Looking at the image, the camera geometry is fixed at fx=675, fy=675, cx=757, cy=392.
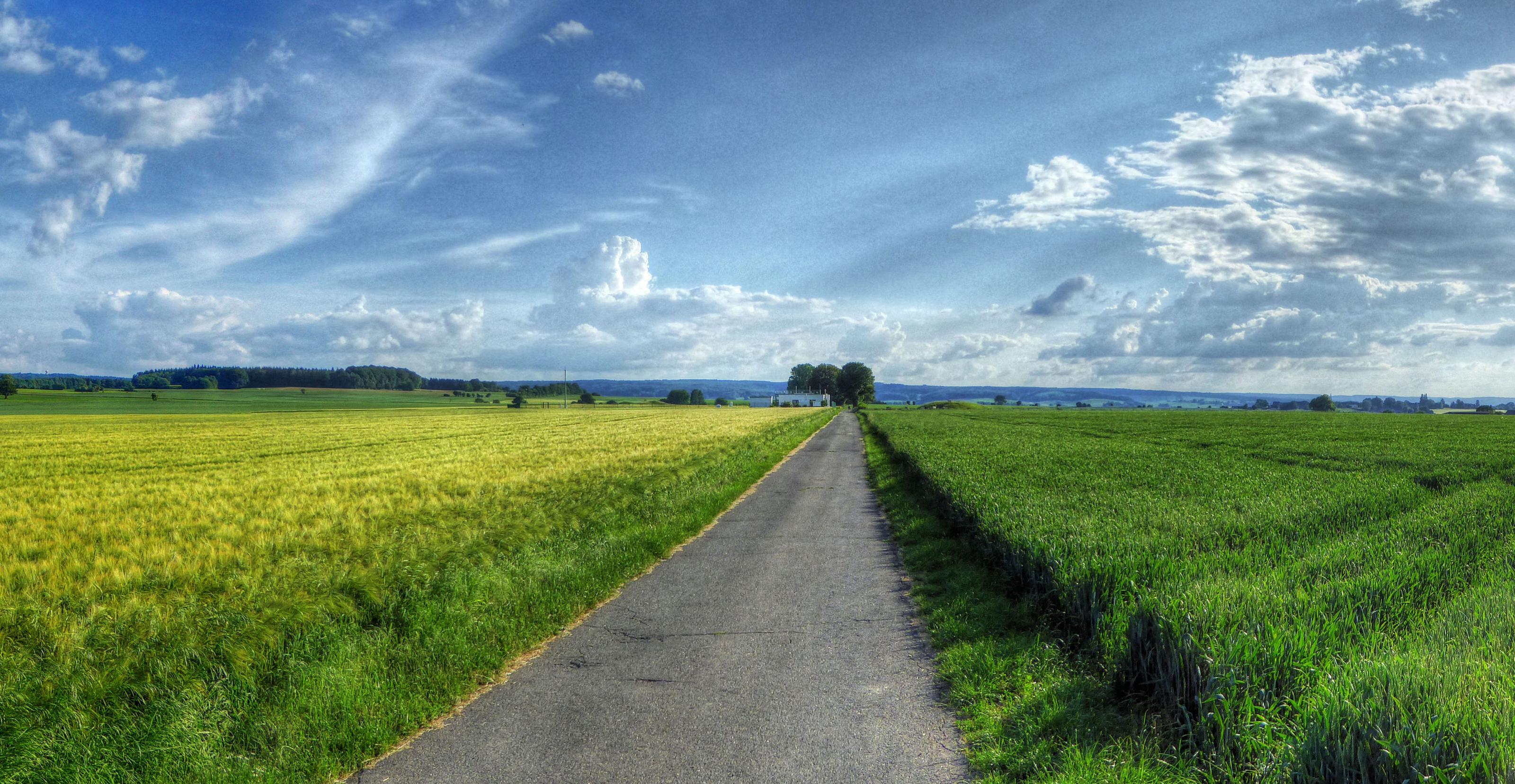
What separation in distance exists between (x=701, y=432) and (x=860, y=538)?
34873mm

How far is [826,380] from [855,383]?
13.7 metres

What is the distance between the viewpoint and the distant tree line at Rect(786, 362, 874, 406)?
180 meters

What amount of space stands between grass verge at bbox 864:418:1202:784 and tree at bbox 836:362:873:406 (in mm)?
170031

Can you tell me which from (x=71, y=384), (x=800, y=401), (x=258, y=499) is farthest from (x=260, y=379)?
(x=258, y=499)

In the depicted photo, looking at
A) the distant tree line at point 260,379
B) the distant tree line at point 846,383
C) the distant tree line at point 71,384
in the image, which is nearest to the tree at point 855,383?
the distant tree line at point 846,383

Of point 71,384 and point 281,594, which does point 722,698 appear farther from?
point 71,384

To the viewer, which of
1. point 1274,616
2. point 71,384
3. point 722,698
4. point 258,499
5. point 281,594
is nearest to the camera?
point 1274,616

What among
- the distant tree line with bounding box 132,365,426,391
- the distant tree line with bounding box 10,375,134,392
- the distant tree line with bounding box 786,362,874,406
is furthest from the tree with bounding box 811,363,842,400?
the distant tree line with bounding box 10,375,134,392

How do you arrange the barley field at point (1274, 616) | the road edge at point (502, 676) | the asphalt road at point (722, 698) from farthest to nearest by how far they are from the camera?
1. the road edge at point (502, 676)
2. the asphalt road at point (722, 698)
3. the barley field at point (1274, 616)

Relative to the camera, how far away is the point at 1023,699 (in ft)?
18.6

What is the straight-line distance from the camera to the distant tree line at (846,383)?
180125 millimetres

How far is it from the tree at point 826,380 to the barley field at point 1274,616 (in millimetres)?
174869

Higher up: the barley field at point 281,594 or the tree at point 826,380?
the tree at point 826,380

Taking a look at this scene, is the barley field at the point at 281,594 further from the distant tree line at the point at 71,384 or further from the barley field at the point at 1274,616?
the distant tree line at the point at 71,384
